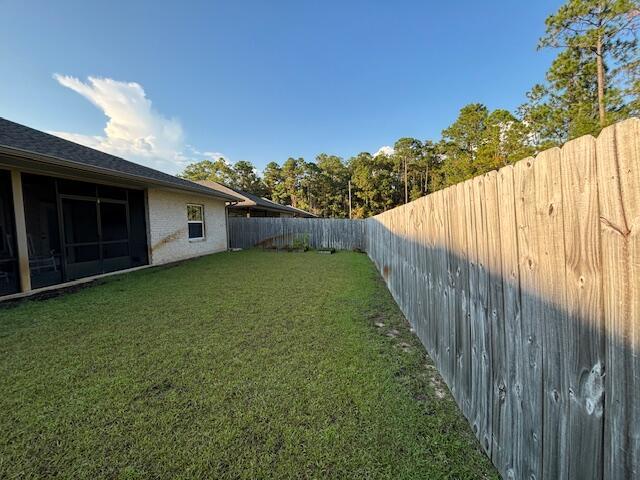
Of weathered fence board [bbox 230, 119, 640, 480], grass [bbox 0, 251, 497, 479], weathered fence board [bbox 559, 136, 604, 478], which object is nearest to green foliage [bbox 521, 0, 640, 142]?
weathered fence board [bbox 230, 119, 640, 480]

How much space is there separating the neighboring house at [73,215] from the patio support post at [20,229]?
14 mm

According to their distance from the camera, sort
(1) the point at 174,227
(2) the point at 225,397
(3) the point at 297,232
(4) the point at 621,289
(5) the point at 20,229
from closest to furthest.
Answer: (4) the point at 621,289, (2) the point at 225,397, (5) the point at 20,229, (1) the point at 174,227, (3) the point at 297,232

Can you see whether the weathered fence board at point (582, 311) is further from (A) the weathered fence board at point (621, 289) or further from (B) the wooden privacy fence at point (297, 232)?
(B) the wooden privacy fence at point (297, 232)

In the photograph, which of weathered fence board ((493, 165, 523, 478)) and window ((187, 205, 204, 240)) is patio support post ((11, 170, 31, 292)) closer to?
window ((187, 205, 204, 240))

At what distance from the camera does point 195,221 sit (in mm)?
12062

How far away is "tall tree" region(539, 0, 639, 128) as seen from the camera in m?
12.2

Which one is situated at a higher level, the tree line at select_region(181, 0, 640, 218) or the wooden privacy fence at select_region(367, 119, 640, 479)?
the tree line at select_region(181, 0, 640, 218)

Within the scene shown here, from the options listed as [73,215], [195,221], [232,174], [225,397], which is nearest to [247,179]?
[232,174]

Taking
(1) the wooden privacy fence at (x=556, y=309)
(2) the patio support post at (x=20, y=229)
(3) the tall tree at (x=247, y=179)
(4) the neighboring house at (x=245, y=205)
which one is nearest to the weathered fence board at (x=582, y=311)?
(1) the wooden privacy fence at (x=556, y=309)

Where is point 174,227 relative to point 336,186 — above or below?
below

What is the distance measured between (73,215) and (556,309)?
965cm

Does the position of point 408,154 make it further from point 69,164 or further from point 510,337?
point 510,337

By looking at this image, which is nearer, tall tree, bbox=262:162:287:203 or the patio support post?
the patio support post

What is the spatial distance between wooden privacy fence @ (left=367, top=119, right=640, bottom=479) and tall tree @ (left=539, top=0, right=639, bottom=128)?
53.3 ft
